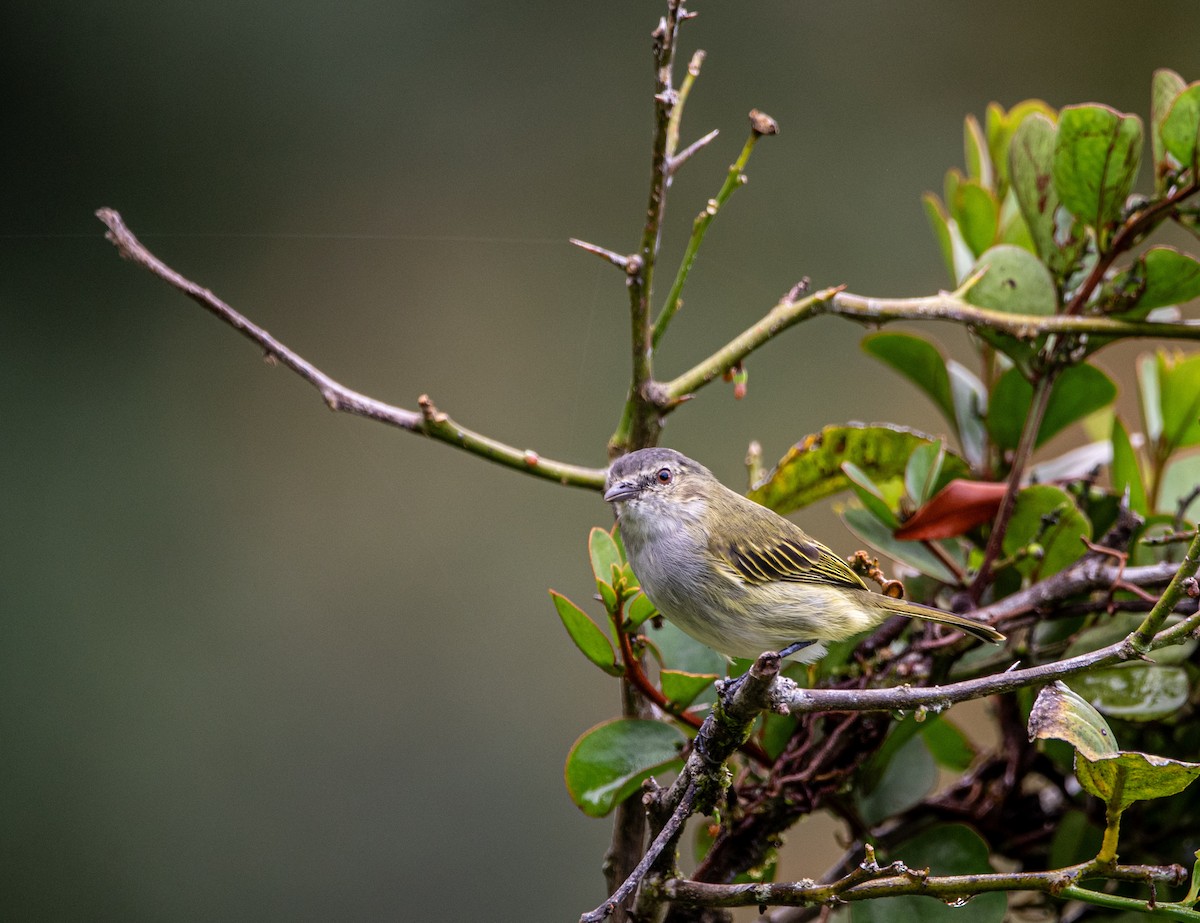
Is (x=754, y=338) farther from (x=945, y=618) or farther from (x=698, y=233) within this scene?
(x=945, y=618)

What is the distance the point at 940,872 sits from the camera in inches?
48.1

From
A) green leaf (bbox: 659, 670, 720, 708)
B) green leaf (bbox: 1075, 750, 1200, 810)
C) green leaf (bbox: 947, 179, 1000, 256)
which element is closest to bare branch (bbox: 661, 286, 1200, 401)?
green leaf (bbox: 947, 179, 1000, 256)

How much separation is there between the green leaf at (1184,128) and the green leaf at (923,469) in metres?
0.45

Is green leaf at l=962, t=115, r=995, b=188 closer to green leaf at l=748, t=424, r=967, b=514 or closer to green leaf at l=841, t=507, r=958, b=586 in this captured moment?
green leaf at l=748, t=424, r=967, b=514

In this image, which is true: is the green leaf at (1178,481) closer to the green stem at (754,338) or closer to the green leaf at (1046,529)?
the green leaf at (1046,529)

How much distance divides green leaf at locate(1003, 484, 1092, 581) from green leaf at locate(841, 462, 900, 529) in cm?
16

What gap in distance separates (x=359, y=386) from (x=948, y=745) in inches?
93.0

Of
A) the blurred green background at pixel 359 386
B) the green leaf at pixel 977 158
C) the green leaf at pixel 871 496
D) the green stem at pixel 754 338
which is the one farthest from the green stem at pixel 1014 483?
the blurred green background at pixel 359 386

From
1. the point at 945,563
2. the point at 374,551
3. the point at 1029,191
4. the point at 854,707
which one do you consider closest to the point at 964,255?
the point at 1029,191

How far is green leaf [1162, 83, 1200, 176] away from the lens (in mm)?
1248

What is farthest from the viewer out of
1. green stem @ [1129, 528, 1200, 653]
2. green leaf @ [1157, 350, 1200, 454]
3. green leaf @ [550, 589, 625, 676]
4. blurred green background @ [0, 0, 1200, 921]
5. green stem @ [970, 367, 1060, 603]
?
blurred green background @ [0, 0, 1200, 921]

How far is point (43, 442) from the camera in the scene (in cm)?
304

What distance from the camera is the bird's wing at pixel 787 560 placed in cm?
139

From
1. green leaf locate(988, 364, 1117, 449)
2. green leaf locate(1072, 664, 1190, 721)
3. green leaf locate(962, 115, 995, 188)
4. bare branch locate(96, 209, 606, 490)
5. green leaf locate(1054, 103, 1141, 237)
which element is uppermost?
green leaf locate(962, 115, 995, 188)
